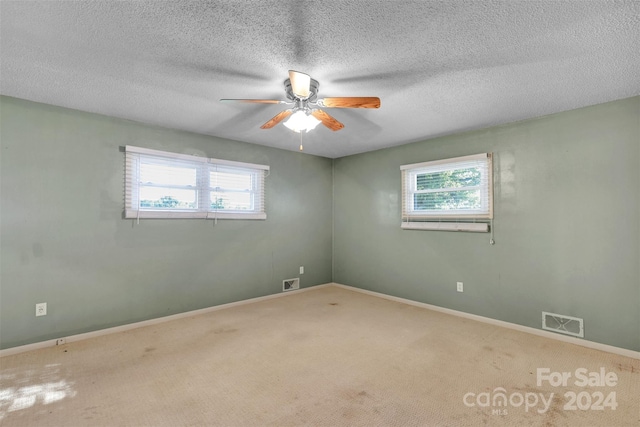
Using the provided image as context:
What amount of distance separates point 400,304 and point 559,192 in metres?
2.35

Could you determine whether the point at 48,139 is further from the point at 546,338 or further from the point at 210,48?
the point at 546,338

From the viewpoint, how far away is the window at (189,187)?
3.48 meters

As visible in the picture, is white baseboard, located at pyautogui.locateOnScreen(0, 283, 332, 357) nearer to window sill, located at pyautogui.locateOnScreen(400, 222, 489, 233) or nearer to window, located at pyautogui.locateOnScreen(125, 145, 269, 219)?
window, located at pyautogui.locateOnScreen(125, 145, 269, 219)

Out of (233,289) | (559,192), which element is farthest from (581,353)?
(233,289)

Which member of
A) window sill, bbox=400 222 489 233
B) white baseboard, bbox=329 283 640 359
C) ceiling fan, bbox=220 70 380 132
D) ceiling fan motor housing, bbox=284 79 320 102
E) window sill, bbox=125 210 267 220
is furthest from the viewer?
window sill, bbox=400 222 489 233

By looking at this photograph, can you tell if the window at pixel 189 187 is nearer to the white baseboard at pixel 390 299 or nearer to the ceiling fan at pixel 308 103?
the white baseboard at pixel 390 299

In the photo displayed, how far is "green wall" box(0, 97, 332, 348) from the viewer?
2.82 metres

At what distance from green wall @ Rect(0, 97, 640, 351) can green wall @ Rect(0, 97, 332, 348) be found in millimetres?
11

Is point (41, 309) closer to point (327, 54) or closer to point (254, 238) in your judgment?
point (254, 238)

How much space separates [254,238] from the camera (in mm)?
4508

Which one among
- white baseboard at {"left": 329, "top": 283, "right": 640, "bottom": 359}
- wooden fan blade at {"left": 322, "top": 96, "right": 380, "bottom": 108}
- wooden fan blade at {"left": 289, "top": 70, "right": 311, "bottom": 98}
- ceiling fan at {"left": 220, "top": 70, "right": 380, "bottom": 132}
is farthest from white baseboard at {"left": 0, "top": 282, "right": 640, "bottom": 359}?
wooden fan blade at {"left": 289, "top": 70, "right": 311, "bottom": 98}

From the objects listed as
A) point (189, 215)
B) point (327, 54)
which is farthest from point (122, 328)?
point (327, 54)

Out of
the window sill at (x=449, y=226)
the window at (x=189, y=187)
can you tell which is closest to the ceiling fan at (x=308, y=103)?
the window at (x=189, y=187)

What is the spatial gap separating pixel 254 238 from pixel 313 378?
250 centimetres
